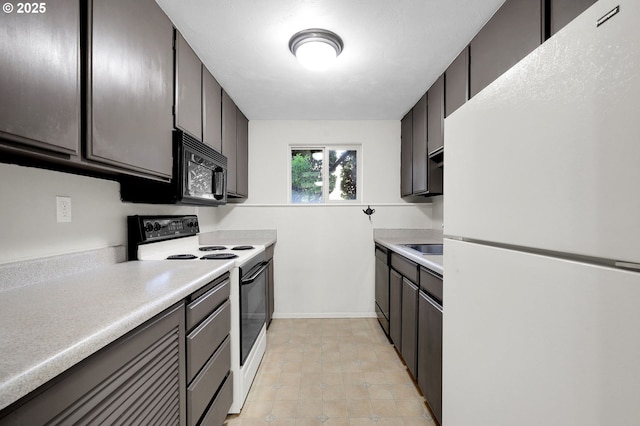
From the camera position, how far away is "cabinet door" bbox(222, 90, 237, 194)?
7.87 ft

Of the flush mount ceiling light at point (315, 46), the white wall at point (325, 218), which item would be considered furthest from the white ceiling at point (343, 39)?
the white wall at point (325, 218)

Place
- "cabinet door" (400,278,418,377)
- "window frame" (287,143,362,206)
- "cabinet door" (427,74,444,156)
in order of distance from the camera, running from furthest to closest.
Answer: "window frame" (287,143,362,206)
"cabinet door" (427,74,444,156)
"cabinet door" (400,278,418,377)

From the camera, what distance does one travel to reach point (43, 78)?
2.62 ft

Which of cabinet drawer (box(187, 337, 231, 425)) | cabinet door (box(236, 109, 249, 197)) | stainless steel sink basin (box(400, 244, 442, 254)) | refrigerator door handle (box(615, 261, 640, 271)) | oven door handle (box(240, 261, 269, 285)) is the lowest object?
cabinet drawer (box(187, 337, 231, 425))

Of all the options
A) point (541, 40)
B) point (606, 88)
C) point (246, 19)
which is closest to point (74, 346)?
point (606, 88)

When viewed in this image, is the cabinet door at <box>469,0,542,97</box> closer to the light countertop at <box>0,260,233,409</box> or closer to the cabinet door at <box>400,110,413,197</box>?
the cabinet door at <box>400,110,413,197</box>

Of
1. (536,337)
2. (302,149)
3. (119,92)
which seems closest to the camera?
(536,337)

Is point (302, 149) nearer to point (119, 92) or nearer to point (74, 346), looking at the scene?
point (119, 92)

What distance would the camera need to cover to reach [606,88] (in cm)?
48

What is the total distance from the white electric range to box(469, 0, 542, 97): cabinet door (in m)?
1.80

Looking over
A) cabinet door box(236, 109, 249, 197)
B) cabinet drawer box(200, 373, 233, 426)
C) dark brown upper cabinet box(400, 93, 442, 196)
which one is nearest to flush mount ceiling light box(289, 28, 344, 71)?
dark brown upper cabinet box(400, 93, 442, 196)

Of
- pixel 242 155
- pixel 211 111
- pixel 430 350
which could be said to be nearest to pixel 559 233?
pixel 430 350

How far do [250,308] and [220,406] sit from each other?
0.59 meters

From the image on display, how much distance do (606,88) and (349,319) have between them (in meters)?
3.07
